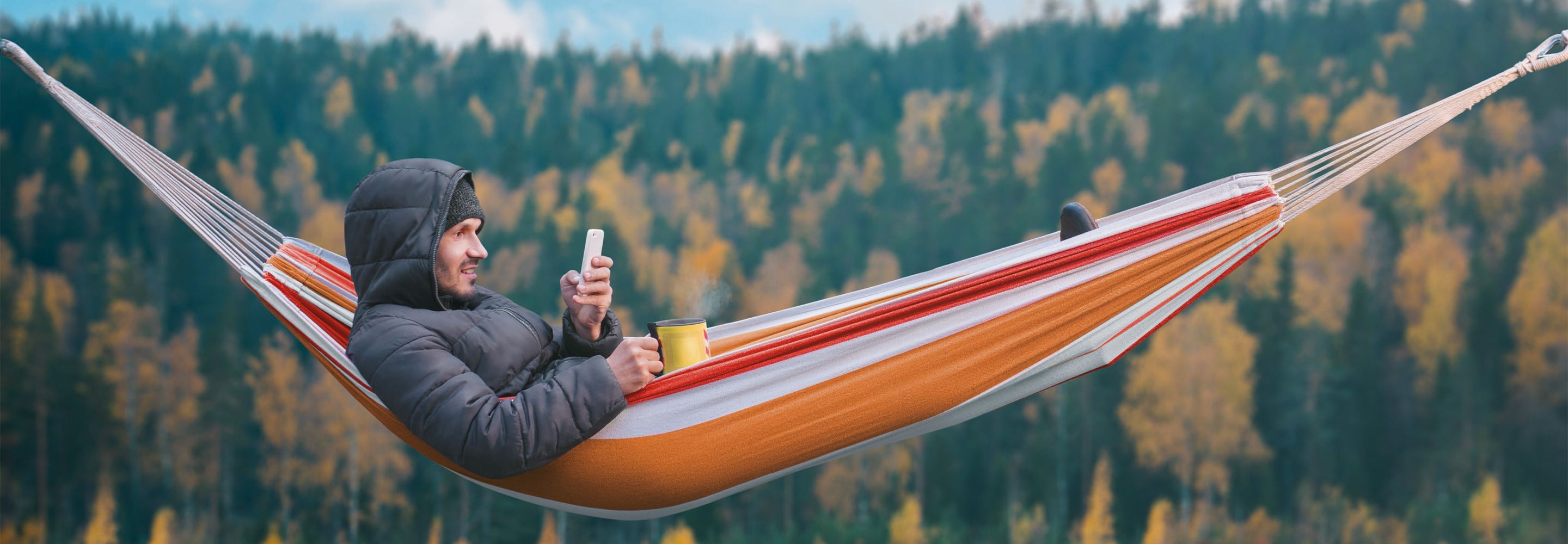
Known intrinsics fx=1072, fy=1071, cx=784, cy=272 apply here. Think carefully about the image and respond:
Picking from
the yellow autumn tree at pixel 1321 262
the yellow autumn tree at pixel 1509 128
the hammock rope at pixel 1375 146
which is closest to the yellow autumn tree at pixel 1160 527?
the yellow autumn tree at pixel 1321 262

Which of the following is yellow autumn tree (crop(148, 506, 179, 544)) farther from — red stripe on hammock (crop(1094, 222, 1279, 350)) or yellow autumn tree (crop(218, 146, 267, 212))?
red stripe on hammock (crop(1094, 222, 1279, 350))

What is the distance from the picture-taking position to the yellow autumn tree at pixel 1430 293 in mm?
18594

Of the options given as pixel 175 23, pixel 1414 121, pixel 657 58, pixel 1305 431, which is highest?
pixel 175 23

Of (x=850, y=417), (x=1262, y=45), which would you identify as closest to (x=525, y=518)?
(x=850, y=417)

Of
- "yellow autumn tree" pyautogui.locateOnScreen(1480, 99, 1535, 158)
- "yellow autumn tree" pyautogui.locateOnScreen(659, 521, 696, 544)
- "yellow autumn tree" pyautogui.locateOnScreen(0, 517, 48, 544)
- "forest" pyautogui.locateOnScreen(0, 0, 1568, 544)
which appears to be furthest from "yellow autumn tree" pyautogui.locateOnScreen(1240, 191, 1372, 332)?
"yellow autumn tree" pyautogui.locateOnScreen(0, 517, 48, 544)

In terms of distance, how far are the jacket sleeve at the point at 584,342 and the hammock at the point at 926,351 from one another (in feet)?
Answer: 0.60

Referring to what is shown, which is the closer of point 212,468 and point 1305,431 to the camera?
point 1305,431

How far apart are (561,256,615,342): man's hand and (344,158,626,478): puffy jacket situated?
8 centimetres

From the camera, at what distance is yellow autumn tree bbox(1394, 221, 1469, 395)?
18594 millimetres

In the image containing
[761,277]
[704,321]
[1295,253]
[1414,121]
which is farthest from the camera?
[761,277]

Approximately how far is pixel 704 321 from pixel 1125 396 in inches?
743

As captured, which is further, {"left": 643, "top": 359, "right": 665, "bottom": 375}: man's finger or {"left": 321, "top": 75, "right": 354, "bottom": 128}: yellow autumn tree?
{"left": 321, "top": 75, "right": 354, "bottom": 128}: yellow autumn tree

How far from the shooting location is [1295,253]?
20.0 meters

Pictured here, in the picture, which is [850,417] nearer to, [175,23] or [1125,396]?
[1125,396]
